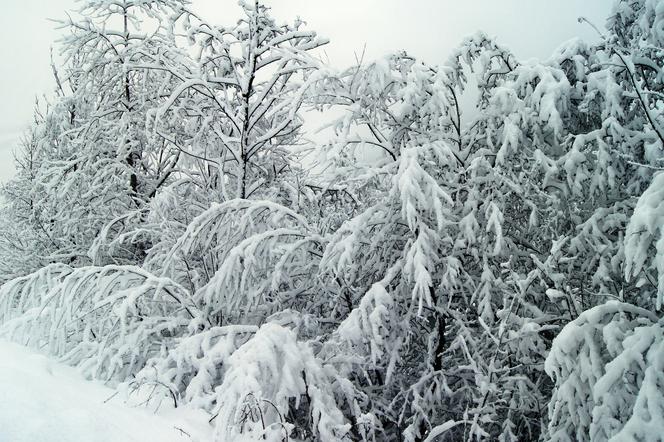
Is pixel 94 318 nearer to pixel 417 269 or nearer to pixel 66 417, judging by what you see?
pixel 66 417

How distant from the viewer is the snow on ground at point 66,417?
1.71 meters

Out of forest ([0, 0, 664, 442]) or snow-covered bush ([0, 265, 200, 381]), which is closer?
forest ([0, 0, 664, 442])

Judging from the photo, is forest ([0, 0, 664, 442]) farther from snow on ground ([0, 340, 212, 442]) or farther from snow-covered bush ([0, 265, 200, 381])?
snow on ground ([0, 340, 212, 442])

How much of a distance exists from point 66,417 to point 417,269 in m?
1.98

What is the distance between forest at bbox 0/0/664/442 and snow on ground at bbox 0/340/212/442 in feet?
0.50

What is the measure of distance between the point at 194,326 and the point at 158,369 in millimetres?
535

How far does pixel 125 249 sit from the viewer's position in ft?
23.9

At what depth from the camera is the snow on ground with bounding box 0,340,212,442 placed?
171 cm

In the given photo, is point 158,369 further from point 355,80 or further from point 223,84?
point 223,84

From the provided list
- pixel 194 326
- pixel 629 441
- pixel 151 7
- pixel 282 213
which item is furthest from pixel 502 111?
pixel 151 7

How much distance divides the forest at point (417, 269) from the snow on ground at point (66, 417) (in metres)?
0.15

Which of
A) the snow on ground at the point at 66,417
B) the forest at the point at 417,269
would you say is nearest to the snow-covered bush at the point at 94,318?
the forest at the point at 417,269

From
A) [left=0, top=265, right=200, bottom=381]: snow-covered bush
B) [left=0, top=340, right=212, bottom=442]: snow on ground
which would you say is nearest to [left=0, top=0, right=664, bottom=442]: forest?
[left=0, top=265, right=200, bottom=381]: snow-covered bush

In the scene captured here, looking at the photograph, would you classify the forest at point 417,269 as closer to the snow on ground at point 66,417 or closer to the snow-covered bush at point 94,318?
the snow-covered bush at point 94,318
